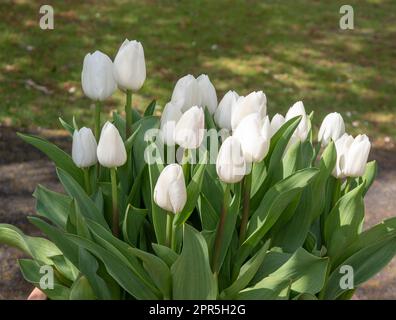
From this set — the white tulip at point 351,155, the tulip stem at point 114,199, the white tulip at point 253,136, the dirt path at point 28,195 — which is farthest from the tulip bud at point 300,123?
the dirt path at point 28,195

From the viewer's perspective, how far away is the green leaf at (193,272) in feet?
5.69

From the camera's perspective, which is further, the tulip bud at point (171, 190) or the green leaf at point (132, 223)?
the green leaf at point (132, 223)

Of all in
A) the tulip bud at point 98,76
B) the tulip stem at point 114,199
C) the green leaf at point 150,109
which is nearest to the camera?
the tulip stem at point 114,199

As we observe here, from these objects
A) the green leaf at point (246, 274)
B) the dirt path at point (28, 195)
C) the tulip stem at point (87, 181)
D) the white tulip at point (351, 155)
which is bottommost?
the dirt path at point (28, 195)

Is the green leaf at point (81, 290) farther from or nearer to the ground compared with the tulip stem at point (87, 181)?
nearer to the ground

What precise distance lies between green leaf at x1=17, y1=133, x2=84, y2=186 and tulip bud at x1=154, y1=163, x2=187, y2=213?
19.9 inches

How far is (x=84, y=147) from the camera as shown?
6.56 ft

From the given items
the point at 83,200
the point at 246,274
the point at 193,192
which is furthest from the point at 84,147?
the point at 246,274

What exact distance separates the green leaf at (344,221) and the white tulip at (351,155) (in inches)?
2.9

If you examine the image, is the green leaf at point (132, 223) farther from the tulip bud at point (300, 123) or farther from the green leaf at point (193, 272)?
the tulip bud at point (300, 123)

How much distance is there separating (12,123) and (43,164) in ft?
2.04

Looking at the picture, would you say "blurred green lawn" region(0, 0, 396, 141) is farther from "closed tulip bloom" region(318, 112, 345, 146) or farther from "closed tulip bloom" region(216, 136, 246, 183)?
"closed tulip bloom" region(216, 136, 246, 183)

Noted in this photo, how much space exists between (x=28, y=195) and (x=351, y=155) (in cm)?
308

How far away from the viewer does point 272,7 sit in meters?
8.54
